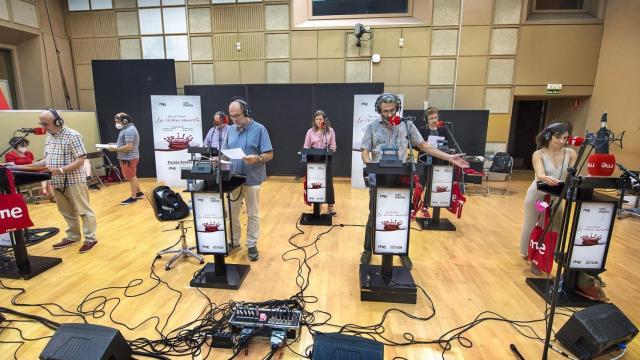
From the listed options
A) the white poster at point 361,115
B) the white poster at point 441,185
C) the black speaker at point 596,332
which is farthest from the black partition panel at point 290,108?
the black speaker at point 596,332

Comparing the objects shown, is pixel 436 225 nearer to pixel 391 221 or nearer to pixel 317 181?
pixel 317 181

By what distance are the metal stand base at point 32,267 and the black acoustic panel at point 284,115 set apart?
17.0 ft

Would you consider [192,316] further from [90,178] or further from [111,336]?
[90,178]

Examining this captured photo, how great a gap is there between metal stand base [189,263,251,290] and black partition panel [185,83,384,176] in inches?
197

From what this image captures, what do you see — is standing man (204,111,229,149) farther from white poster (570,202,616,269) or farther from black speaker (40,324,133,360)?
white poster (570,202,616,269)

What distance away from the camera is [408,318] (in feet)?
8.38

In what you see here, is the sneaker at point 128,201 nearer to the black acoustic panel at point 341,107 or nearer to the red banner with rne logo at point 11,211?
the red banner with rne logo at point 11,211

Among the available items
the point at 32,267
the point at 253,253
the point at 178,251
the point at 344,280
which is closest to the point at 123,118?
the point at 32,267

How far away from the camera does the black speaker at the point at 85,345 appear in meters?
1.80

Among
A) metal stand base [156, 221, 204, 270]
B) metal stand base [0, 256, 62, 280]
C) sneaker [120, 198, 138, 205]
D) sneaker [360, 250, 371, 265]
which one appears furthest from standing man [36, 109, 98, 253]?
sneaker [360, 250, 371, 265]

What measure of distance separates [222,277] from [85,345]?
1.29m

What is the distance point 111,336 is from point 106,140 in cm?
762

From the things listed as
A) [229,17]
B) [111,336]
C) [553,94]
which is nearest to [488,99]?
[553,94]

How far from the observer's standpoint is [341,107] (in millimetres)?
7652
